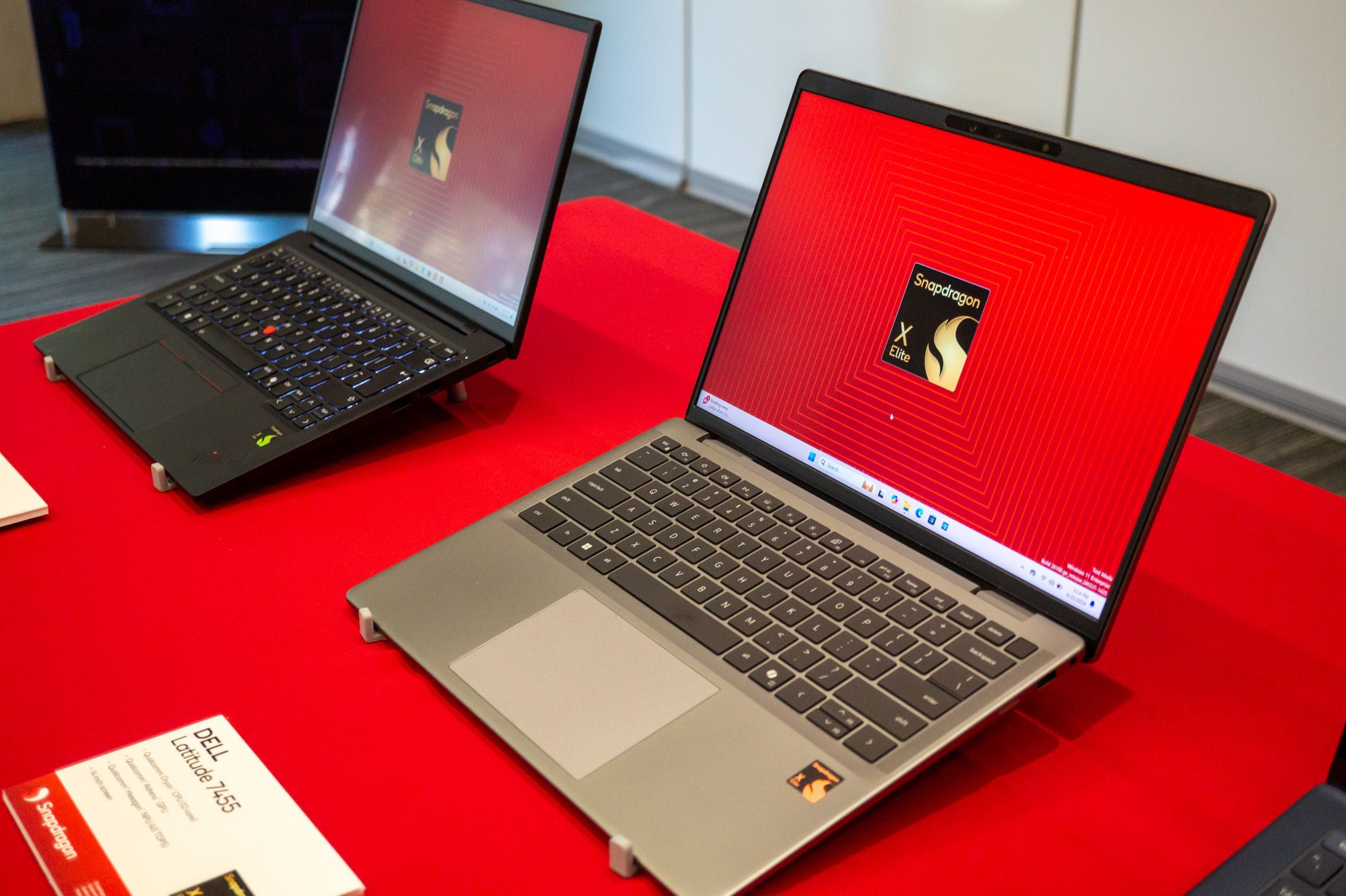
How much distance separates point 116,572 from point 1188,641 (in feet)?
2.20

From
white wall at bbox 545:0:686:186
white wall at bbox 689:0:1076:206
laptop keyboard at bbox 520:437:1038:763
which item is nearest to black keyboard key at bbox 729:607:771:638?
laptop keyboard at bbox 520:437:1038:763

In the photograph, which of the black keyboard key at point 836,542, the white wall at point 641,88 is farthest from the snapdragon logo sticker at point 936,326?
the white wall at point 641,88

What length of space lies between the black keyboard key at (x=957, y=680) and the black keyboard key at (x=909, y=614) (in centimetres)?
4

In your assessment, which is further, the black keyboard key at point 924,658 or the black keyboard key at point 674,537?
the black keyboard key at point 674,537

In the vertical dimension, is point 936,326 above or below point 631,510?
above

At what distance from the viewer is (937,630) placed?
63cm

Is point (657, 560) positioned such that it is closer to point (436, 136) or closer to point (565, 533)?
point (565, 533)

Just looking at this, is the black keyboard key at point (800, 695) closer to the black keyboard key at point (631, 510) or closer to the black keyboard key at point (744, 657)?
the black keyboard key at point (744, 657)

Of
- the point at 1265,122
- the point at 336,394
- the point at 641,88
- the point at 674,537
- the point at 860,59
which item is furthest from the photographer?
the point at 641,88

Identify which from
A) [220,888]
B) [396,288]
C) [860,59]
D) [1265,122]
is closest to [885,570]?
[220,888]

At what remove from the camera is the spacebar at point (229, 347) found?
3.01 feet

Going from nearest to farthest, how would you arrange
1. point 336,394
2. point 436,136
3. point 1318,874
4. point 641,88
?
point 1318,874, point 336,394, point 436,136, point 641,88

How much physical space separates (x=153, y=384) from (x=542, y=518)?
14.8 inches

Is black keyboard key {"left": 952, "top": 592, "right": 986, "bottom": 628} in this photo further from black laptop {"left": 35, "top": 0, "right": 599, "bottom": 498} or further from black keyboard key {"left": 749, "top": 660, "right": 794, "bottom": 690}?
black laptop {"left": 35, "top": 0, "right": 599, "bottom": 498}
